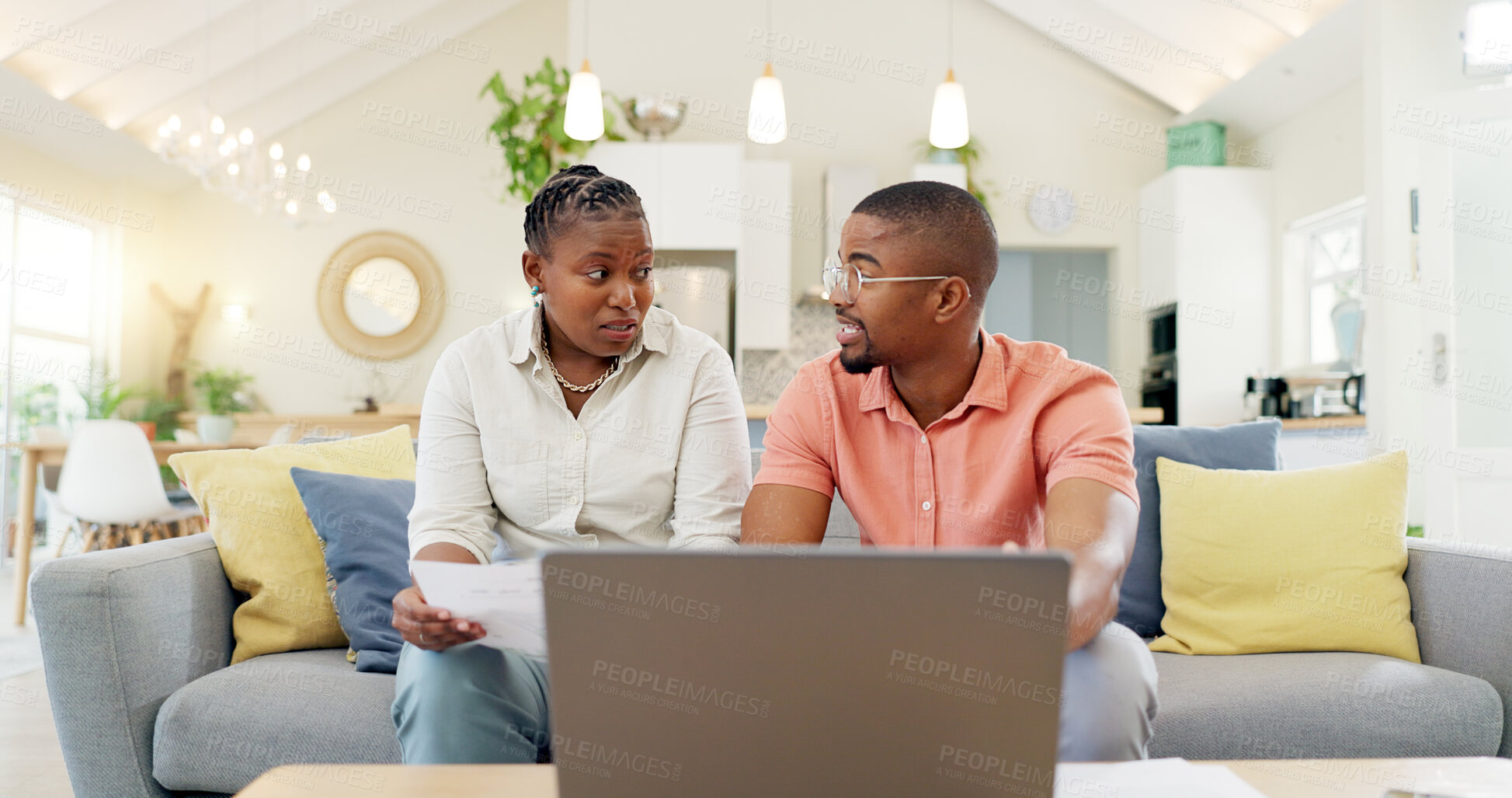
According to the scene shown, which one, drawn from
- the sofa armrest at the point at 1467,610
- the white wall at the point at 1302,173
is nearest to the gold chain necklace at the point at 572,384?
the sofa armrest at the point at 1467,610

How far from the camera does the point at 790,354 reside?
5766 millimetres

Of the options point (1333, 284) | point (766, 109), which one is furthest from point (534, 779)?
point (1333, 284)

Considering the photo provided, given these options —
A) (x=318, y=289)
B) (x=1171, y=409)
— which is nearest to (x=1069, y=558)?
(x=1171, y=409)

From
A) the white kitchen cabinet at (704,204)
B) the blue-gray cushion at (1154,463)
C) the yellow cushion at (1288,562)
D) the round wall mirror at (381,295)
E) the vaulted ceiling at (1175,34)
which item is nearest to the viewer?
the yellow cushion at (1288,562)

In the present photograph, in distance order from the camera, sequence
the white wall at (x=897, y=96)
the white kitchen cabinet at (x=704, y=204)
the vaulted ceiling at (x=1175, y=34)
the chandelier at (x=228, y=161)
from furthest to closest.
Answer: the white wall at (x=897, y=96)
the white kitchen cabinet at (x=704, y=204)
the vaulted ceiling at (x=1175, y=34)
the chandelier at (x=228, y=161)

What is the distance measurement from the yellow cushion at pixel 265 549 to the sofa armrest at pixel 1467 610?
6.40ft

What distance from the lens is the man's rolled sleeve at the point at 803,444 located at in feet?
4.75

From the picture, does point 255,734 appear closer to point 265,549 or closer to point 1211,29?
point 265,549

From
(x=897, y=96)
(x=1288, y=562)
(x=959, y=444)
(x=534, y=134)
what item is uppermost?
(x=897, y=96)

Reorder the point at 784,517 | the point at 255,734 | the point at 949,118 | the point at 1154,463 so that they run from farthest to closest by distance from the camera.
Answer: the point at 949,118 → the point at 1154,463 → the point at 255,734 → the point at 784,517

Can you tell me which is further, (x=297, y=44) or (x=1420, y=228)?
(x=297, y=44)

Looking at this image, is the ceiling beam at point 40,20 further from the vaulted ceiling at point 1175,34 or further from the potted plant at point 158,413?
the vaulted ceiling at point 1175,34

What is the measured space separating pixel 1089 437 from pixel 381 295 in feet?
20.6

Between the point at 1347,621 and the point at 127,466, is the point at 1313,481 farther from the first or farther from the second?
the point at 127,466
